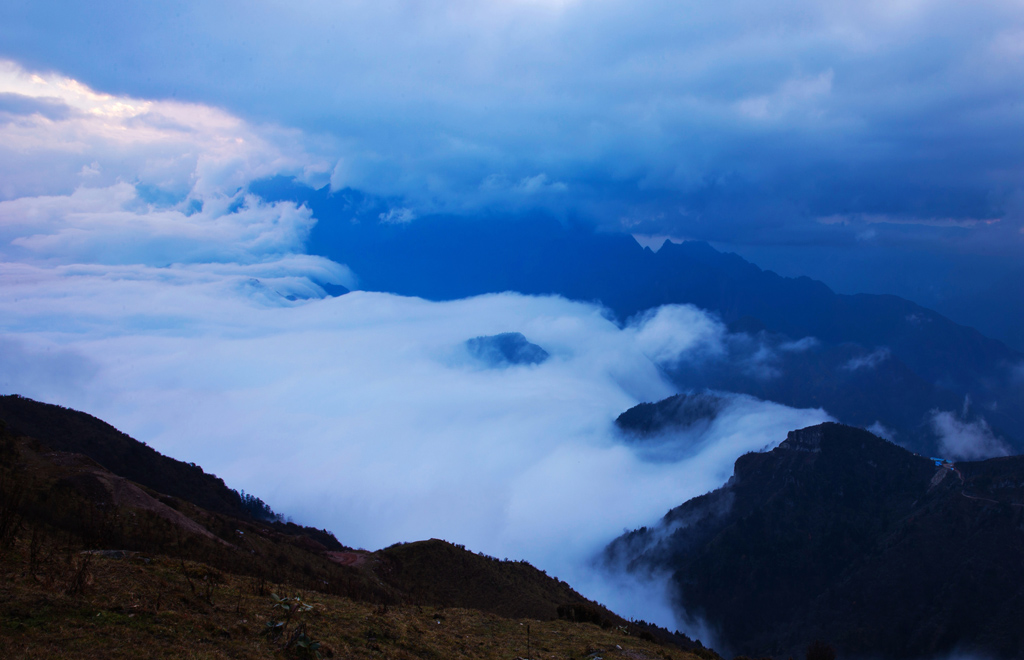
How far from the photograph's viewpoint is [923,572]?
9988 cm

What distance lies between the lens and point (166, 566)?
18.9 m

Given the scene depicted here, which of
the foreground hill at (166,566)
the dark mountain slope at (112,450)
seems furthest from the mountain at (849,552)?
the dark mountain slope at (112,450)

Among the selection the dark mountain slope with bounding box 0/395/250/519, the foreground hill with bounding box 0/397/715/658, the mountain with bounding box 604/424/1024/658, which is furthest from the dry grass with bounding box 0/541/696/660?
the mountain with bounding box 604/424/1024/658

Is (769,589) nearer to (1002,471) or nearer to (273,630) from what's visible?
(1002,471)

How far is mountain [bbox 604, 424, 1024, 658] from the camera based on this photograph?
3617 inches

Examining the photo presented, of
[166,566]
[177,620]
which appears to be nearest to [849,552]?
[166,566]

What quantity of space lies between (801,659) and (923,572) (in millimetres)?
27522

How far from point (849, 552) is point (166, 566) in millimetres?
135624

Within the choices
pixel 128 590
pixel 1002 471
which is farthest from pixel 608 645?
pixel 1002 471

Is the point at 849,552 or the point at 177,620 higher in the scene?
the point at 849,552

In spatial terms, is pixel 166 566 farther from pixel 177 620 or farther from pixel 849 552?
pixel 849 552

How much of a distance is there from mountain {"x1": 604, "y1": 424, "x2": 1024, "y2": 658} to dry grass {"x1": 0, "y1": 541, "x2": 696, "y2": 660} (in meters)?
101

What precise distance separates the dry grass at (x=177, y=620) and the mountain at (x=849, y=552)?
101 metres

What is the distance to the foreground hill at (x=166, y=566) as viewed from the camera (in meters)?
13.7
